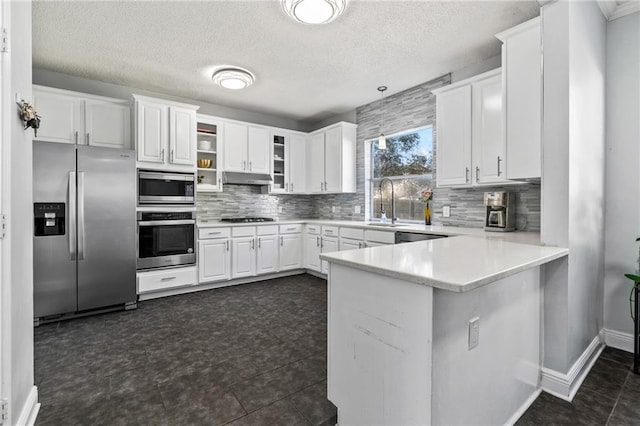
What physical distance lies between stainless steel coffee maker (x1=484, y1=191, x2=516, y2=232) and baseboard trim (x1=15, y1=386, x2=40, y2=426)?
3528 millimetres

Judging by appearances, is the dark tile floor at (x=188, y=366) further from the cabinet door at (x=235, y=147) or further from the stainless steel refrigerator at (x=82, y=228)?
the cabinet door at (x=235, y=147)

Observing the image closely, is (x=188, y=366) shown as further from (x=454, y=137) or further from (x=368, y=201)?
(x=368, y=201)

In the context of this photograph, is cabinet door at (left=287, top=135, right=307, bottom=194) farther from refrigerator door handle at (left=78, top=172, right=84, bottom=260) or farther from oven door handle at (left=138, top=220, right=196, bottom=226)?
refrigerator door handle at (left=78, top=172, right=84, bottom=260)

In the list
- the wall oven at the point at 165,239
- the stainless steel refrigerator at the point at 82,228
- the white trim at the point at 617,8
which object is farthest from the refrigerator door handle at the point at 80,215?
the white trim at the point at 617,8

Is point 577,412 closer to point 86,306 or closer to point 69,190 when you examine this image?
point 86,306

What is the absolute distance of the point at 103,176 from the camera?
3271 mm

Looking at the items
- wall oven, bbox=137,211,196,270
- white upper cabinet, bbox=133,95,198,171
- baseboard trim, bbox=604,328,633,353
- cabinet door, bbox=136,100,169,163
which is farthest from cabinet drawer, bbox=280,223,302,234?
baseboard trim, bbox=604,328,633,353

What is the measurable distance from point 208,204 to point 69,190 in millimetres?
1831

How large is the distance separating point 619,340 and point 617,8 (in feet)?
8.74

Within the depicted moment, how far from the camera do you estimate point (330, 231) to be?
4.48 meters

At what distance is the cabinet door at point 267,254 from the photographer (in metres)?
4.50

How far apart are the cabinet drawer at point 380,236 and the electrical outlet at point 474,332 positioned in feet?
6.99

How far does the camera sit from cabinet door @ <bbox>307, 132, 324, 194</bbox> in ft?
17.0

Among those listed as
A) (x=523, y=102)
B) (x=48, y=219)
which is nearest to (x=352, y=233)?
(x=523, y=102)
